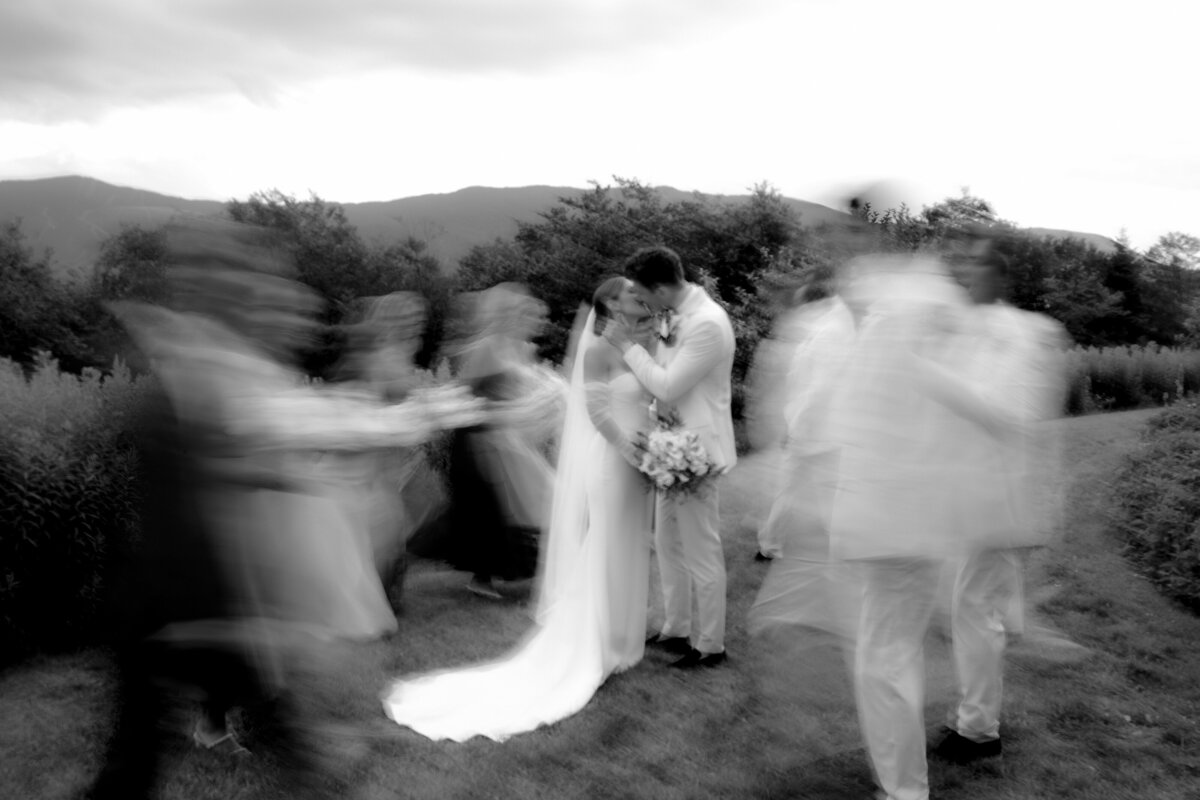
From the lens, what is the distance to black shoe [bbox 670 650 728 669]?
19.4 ft

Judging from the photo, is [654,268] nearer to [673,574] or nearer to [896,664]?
[673,574]

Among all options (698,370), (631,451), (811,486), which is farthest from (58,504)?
(811,486)

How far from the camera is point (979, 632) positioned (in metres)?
4.48

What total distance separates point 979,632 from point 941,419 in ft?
4.37

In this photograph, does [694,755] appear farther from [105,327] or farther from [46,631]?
[105,327]

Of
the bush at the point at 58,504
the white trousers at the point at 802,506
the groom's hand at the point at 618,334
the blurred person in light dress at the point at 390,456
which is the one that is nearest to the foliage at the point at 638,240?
the white trousers at the point at 802,506

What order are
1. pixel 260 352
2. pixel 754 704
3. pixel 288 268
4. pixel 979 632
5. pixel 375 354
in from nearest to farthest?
pixel 260 352 < pixel 288 268 < pixel 979 632 < pixel 754 704 < pixel 375 354

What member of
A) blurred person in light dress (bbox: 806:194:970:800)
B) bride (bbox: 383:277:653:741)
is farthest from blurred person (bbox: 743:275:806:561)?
blurred person in light dress (bbox: 806:194:970:800)

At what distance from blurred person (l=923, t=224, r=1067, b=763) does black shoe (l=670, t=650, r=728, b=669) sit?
4.96ft

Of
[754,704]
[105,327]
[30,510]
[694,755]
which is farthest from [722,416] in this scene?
[105,327]

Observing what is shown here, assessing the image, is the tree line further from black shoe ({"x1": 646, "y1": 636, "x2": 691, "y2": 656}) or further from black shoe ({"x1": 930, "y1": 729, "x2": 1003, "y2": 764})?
black shoe ({"x1": 930, "y1": 729, "x2": 1003, "y2": 764})

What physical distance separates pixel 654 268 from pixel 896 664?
2.67m

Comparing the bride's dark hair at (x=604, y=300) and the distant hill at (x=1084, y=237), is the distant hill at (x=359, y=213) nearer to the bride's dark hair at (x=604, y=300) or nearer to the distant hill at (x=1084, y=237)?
the distant hill at (x=1084, y=237)

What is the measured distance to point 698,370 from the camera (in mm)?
5574
